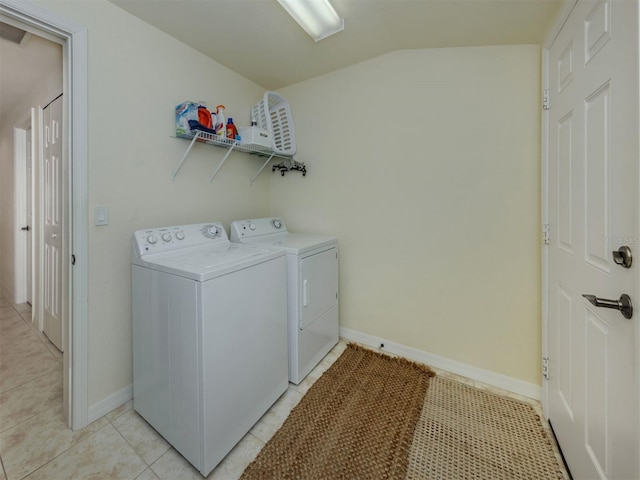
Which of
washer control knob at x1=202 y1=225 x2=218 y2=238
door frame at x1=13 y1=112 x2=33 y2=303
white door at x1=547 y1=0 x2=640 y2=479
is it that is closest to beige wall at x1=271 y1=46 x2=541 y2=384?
white door at x1=547 y1=0 x2=640 y2=479

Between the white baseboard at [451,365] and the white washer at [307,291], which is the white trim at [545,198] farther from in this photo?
the white washer at [307,291]

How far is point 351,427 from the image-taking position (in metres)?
1.41

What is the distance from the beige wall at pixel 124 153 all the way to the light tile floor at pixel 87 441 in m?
0.21

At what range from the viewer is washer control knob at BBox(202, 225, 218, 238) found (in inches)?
71.7

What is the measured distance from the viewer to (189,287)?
117 centimetres

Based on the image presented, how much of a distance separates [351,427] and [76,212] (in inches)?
74.6

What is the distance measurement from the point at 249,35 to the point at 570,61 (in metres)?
1.82

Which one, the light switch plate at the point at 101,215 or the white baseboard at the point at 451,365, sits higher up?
the light switch plate at the point at 101,215

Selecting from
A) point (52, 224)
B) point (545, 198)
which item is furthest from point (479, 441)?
point (52, 224)

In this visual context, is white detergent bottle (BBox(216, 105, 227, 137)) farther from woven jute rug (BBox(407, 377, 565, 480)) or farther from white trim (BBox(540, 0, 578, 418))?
woven jute rug (BBox(407, 377, 565, 480))

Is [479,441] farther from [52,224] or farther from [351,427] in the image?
[52,224]

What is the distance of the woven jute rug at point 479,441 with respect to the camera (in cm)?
118

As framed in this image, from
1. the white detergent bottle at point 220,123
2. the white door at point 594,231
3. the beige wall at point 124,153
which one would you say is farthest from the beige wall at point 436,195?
the beige wall at point 124,153

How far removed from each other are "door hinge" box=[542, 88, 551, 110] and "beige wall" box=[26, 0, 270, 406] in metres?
2.25
